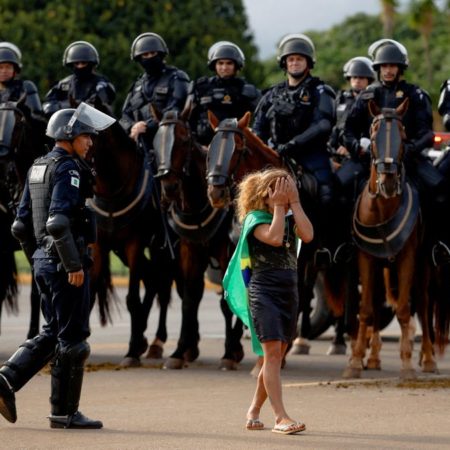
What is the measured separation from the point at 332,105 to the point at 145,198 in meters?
2.17

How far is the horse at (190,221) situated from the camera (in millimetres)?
15383

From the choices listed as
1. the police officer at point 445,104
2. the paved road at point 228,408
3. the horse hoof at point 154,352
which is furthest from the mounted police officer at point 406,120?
the horse hoof at point 154,352

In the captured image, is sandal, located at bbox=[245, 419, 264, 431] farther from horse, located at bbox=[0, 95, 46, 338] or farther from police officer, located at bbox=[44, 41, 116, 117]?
police officer, located at bbox=[44, 41, 116, 117]

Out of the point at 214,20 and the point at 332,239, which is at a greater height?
the point at 214,20

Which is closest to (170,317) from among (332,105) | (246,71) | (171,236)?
(171,236)

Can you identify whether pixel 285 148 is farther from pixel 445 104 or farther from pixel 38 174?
pixel 38 174

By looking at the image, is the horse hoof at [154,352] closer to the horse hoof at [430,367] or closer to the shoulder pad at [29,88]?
the shoulder pad at [29,88]

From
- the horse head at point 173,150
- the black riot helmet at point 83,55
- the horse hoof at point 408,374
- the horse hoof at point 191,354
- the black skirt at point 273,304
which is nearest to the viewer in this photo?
the black skirt at point 273,304

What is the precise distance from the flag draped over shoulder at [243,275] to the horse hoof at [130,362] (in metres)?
5.13

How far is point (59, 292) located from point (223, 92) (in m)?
6.34

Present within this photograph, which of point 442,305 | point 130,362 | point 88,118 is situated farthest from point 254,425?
point 442,305

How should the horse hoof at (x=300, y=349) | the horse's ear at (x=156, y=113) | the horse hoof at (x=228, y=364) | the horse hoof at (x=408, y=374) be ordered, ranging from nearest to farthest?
the horse hoof at (x=408, y=374) → the horse hoof at (x=228, y=364) → the horse's ear at (x=156, y=113) → the horse hoof at (x=300, y=349)

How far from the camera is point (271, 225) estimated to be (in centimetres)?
1058

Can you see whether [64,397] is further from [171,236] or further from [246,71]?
[246,71]
